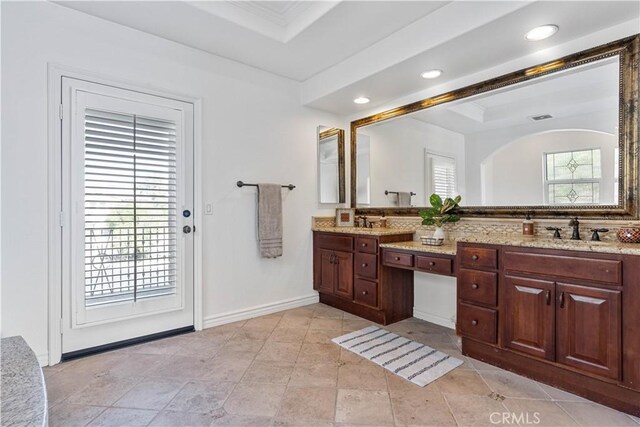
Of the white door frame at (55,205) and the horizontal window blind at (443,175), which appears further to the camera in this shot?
the horizontal window blind at (443,175)

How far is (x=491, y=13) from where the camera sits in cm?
207

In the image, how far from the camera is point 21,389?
86cm

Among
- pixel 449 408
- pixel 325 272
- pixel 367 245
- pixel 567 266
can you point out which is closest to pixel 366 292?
pixel 367 245

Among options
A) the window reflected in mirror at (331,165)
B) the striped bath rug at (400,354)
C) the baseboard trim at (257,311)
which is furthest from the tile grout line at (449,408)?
the window reflected in mirror at (331,165)

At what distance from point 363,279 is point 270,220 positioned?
1097mm

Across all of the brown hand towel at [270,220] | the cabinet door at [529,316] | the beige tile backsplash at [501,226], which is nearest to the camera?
the cabinet door at [529,316]

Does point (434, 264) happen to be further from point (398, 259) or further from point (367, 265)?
point (367, 265)

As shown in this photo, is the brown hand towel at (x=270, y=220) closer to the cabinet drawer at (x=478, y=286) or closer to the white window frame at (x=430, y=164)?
the white window frame at (x=430, y=164)

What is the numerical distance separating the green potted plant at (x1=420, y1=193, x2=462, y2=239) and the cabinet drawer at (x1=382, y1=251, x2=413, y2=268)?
0.99 ft

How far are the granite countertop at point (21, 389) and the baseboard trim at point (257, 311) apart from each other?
2.00 metres

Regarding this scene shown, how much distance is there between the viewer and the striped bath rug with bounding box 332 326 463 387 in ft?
7.14

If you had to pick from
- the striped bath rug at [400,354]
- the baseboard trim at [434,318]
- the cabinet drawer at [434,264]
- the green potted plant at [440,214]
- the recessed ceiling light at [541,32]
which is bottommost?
the striped bath rug at [400,354]

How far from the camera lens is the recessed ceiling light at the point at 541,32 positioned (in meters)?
2.13

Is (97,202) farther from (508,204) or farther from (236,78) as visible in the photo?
(508,204)
